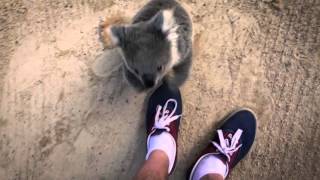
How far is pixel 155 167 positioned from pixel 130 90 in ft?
1.88

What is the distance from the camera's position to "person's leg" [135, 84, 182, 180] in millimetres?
2982

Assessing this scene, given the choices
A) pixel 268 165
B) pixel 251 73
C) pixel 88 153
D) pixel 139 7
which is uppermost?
pixel 139 7

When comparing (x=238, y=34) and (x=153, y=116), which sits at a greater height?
(x=238, y=34)

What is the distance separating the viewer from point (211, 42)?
3182mm

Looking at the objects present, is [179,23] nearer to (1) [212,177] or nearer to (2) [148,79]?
(2) [148,79]

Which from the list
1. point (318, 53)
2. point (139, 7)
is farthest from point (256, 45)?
point (139, 7)

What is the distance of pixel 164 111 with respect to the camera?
3211 mm

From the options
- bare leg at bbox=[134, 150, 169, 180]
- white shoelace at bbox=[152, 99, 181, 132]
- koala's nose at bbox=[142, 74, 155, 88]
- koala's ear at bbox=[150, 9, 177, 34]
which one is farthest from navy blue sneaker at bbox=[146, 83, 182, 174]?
koala's ear at bbox=[150, 9, 177, 34]

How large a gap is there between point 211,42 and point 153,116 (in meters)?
0.60

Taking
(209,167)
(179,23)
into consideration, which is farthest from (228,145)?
(179,23)

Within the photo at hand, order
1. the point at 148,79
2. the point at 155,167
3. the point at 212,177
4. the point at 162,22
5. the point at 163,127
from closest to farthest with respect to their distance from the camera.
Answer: the point at 162,22 → the point at 148,79 → the point at 155,167 → the point at 212,177 → the point at 163,127

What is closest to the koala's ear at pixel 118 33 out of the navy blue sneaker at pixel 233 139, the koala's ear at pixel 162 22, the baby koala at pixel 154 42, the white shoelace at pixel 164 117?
the baby koala at pixel 154 42

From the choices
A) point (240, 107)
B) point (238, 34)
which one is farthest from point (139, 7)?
point (240, 107)

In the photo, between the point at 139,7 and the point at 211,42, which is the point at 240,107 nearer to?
the point at 211,42
